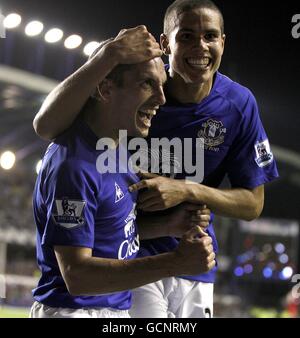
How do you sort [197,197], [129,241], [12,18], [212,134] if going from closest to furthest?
1. [129,241]
2. [197,197]
3. [212,134]
4. [12,18]

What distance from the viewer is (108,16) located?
282 inches

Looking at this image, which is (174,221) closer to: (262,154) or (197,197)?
(197,197)

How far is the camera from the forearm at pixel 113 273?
1982 mm

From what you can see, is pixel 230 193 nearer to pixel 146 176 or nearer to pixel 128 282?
pixel 146 176

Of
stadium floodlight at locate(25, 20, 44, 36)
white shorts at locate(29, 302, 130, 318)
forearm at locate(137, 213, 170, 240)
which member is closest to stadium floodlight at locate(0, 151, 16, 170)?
stadium floodlight at locate(25, 20, 44, 36)

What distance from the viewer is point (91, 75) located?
2.17m

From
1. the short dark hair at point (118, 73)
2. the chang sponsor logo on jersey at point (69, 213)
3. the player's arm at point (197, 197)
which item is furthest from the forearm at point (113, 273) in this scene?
the short dark hair at point (118, 73)

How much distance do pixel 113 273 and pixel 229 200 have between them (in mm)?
822

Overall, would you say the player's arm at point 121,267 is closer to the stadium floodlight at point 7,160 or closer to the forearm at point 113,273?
the forearm at point 113,273

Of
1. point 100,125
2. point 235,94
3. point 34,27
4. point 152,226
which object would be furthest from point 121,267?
point 34,27

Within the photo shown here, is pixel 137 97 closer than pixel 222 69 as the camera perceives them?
Yes

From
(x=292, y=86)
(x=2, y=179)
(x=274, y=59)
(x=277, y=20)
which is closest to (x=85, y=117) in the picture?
(x=277, y=20)

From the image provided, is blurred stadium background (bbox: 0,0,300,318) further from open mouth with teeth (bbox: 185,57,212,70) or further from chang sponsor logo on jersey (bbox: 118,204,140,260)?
chang sponsor logo on jersey (bbox: 118,204,140,260)

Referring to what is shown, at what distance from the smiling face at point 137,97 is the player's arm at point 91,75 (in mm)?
50
